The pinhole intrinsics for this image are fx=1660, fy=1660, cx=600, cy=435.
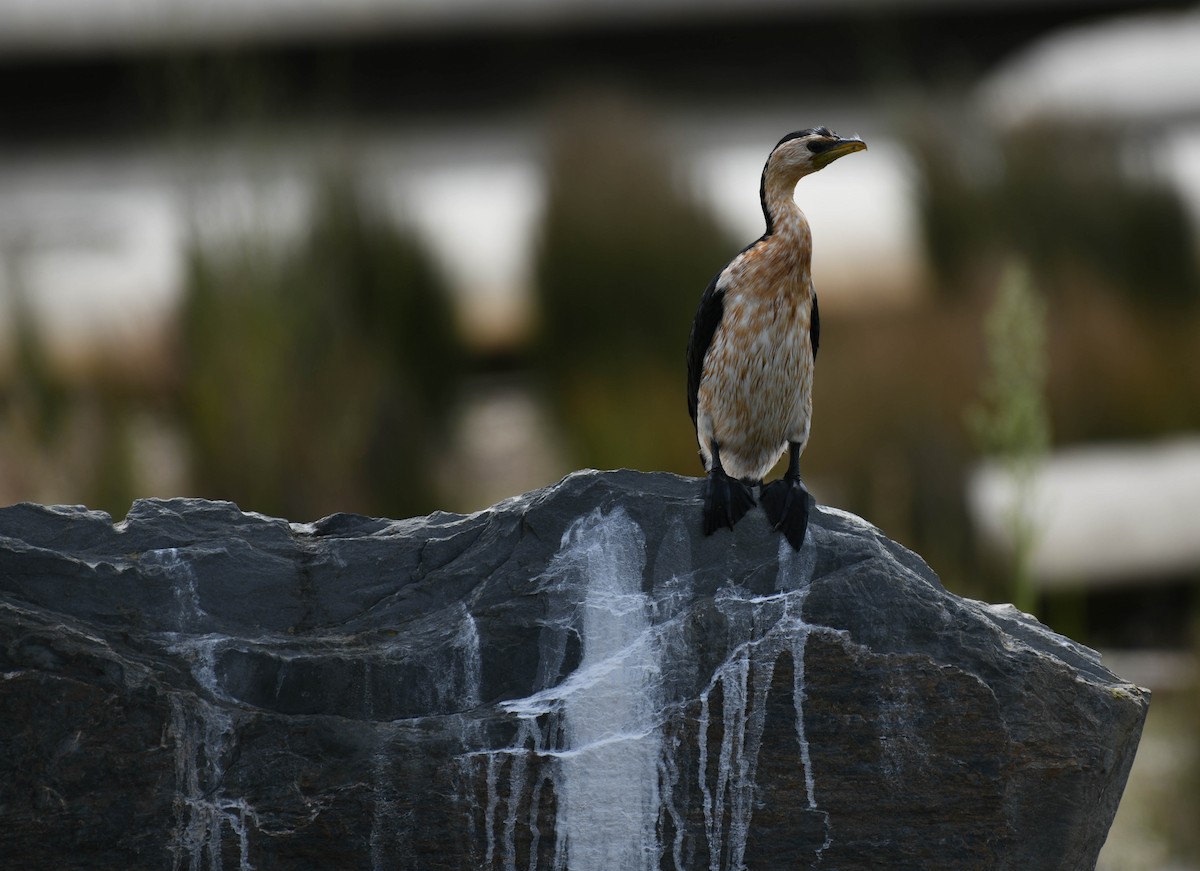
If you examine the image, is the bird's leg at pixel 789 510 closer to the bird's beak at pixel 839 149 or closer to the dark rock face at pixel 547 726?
the dark rock face at pixel 547 726

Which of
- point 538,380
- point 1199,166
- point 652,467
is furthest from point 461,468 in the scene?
point 1199,166

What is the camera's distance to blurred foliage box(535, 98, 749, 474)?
6.36 meters

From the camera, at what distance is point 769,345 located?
107 inches

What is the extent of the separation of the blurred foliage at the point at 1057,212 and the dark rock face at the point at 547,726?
457cm

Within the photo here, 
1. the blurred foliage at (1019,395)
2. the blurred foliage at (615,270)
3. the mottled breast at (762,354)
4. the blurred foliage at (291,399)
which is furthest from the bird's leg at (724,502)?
the blurred foliage at (615,270)

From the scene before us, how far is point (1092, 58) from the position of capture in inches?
435

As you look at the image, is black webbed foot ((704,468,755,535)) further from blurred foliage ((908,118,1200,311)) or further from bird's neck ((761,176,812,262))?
blurred foliage ((908,118,1200,311))

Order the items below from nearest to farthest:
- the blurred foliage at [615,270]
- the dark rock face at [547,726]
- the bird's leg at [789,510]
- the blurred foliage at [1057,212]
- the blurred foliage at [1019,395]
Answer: the dark rock face at [547,726] < the bird's leg at [789,510] < the blurred foliage at [1019,395] < the blurred foliage at [615,270] < the blurred foliage at [1057,212]

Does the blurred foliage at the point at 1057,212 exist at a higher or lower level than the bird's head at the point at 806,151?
higher

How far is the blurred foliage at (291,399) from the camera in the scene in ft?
15.9

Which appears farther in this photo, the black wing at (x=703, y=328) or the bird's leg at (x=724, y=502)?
the black wing at (x=703, y=328)

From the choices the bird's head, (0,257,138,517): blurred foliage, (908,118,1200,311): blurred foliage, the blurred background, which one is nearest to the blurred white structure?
the blurred background

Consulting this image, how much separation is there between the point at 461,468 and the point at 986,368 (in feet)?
6.38

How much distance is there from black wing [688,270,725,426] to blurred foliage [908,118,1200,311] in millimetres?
4285
